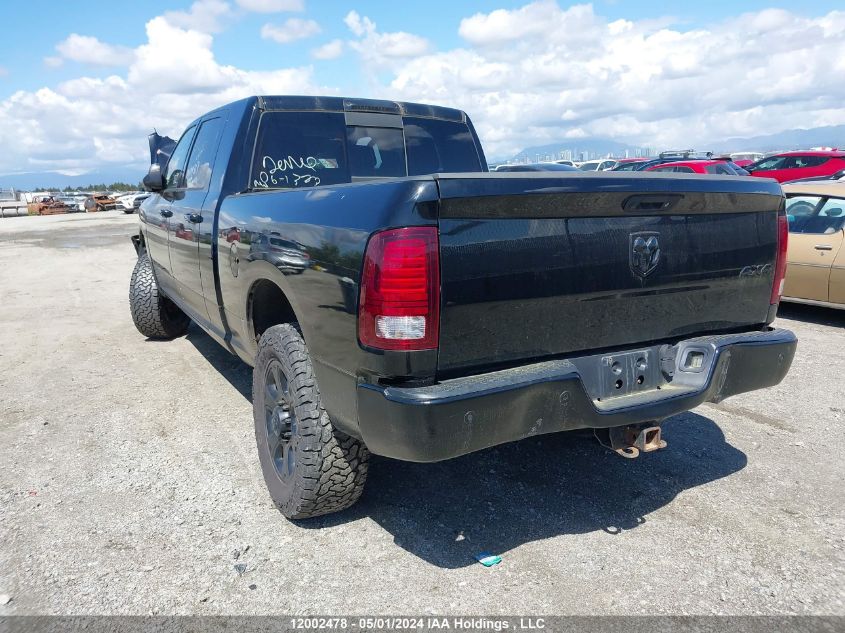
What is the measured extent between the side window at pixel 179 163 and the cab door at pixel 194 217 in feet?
0.42

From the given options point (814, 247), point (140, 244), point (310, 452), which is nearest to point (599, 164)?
point (814, 247)

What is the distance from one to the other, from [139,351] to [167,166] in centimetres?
173

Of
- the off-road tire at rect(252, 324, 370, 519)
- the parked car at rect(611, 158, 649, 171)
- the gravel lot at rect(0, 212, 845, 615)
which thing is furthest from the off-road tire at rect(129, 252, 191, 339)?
the parked car at rect(611, 158, 649, 171)

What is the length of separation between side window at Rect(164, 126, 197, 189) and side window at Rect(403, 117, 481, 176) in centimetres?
164

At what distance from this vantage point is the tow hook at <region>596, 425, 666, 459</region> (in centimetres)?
265

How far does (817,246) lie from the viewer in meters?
6.38

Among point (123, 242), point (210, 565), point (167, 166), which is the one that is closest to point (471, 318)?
point (210, 565)

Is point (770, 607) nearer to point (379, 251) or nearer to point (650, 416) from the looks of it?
point (650, 416)

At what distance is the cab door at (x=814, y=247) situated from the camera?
20.6 feet

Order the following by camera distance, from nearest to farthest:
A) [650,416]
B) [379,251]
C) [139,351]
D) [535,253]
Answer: [379,251], [535,253], [650,416], [139,351]

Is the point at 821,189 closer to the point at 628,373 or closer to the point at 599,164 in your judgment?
the point at 628,373

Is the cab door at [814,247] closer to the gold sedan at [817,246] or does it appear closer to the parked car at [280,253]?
the gold sedan at [817,246]

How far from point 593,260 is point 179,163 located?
362 cm

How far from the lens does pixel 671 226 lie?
2.57m
